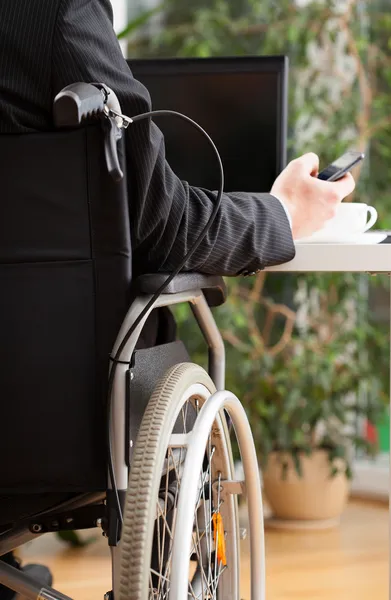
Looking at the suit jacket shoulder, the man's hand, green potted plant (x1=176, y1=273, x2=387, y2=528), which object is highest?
the suit jacket shoulder

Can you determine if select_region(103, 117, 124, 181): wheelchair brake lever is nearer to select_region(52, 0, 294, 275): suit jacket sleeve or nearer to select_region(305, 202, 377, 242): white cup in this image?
select_region(52, 0, 294, 275): suit jacket sleeve

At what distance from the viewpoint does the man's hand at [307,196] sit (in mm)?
1244

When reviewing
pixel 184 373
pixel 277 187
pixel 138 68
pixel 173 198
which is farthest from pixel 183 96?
pixel 184 373

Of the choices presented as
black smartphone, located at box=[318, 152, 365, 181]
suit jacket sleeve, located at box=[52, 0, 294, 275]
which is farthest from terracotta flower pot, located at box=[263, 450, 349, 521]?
suit jacket sleeve, located at box=[52, 0, 294, 275]

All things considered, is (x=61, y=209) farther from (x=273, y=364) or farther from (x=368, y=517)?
(x=368, y=517)

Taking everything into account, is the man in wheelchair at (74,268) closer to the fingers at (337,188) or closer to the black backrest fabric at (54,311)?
the black backrest fabric at (54,311)

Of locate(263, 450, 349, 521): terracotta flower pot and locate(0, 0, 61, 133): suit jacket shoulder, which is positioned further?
locate(263, 450, 349, 521): terracotta flower pot

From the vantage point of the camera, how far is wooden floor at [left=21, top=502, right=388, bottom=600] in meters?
2.00

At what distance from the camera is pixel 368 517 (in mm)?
2613

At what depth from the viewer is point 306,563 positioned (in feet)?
7.23

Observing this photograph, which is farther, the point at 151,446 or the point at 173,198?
the point at 173,198

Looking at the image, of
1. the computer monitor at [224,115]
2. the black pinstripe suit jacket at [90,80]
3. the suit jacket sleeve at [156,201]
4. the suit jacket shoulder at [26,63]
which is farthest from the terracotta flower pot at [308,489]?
the suit jacket shoulder at [26,63]

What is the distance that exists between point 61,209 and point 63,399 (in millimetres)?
203

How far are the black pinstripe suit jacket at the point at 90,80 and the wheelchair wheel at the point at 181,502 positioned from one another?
0.52 feet
